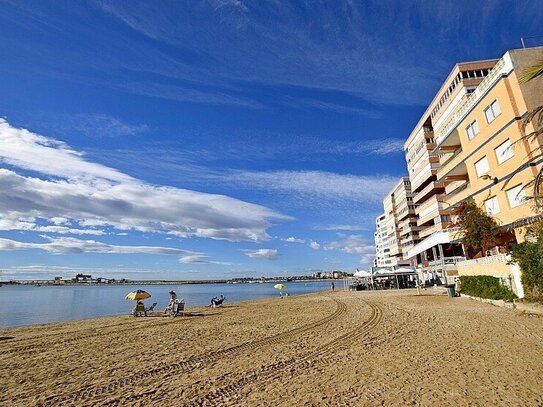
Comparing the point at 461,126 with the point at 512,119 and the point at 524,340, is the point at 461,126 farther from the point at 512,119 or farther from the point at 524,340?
the point at 524,340

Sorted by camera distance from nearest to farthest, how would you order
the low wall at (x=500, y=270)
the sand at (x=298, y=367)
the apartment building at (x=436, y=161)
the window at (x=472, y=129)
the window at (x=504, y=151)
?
the sand at (x=298, y=367)
the low wall at (x=500, y=270)
the window at (x=504, y=151)
the window at (x=472, y=129)
the apartment building at (x=436, y=161)

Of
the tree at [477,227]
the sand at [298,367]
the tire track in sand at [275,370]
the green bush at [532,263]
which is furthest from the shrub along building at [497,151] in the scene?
the tire track in sand at [275,370]

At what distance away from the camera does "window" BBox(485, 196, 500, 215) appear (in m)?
22.6

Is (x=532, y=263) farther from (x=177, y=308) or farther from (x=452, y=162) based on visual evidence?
(x=177, y=308)

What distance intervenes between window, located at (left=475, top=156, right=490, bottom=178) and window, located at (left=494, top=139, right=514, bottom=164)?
1362 mm

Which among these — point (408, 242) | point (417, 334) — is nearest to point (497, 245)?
point (417, 334)

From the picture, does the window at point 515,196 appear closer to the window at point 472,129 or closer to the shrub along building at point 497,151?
the shrub along building at point 497,151

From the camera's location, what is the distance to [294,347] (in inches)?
403

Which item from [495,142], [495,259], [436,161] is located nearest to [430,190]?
[436,161]

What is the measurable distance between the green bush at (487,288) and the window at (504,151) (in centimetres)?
769

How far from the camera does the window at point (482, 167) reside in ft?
76.8

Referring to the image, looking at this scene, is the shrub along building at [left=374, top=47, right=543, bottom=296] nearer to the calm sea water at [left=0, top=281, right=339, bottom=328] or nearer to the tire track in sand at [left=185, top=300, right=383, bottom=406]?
the tire track in sand at [left=185, top=300, right=383, bottom=406]

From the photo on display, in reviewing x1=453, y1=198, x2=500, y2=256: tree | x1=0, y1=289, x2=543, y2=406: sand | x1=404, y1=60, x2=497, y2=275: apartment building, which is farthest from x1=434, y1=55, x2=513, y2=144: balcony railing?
x1=0, y1=289, x2=543, y2=406: sand

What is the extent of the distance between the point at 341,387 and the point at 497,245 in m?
22.9
